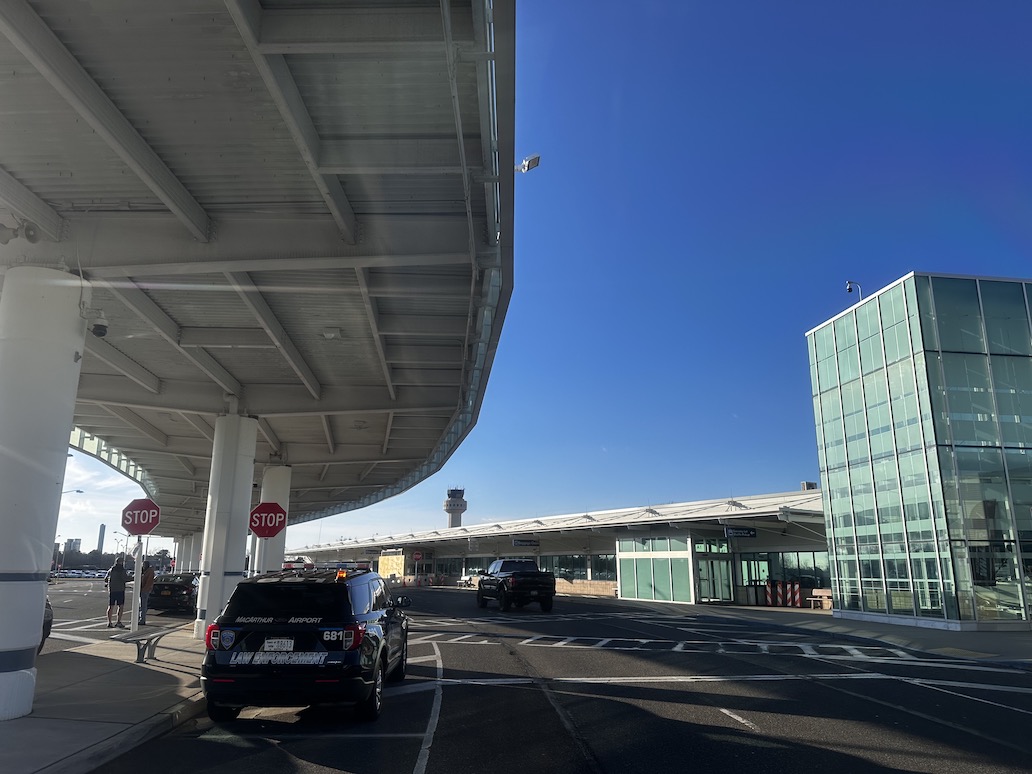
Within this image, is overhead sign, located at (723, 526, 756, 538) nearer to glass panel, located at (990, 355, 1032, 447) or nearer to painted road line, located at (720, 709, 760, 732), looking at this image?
glass panel, located at (990, 355, 1032, 447)

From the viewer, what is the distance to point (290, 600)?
8547 mm

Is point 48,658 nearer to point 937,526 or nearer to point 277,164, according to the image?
point 277,164

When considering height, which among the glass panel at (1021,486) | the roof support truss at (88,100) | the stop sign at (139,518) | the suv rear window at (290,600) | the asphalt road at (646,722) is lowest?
the asphalt road at (646,722)

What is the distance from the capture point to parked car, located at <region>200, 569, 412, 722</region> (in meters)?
7.89

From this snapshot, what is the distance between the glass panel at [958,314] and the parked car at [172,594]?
27929 mm

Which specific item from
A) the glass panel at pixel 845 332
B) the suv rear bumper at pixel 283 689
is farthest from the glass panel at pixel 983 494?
the suv rear bumper at pixel 283 689

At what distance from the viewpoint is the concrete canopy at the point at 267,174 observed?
7.02 meters

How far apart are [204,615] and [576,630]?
9.69 metres

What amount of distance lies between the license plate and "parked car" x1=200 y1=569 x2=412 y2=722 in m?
0.01

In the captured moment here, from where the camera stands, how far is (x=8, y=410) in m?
8.84

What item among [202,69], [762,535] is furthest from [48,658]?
[762,535]

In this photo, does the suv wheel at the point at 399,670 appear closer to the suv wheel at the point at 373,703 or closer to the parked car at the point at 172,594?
the suv wheel at the point at 373,703

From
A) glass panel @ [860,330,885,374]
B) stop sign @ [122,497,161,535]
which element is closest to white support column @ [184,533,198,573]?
stop sign @ [122,497,161,535]

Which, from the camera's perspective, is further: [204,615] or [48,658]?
[204,615]
